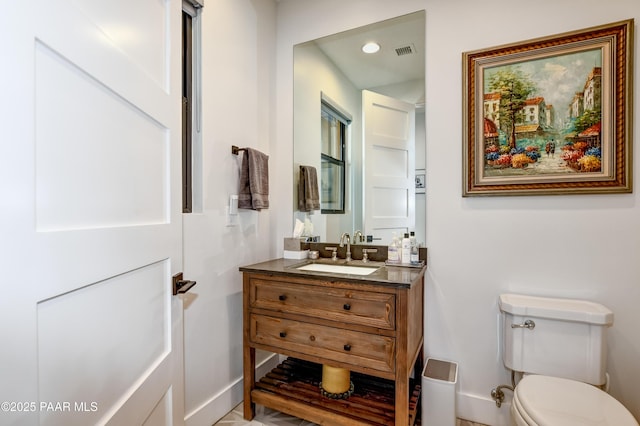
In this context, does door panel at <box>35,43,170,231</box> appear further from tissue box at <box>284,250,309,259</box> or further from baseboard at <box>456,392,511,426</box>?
baseboard at <box>456,392,511,426</box>

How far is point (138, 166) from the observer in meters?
0.84

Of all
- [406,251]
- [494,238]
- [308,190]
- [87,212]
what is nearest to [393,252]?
[406,251]

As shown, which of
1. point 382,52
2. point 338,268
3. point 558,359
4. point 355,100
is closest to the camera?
point 558,359

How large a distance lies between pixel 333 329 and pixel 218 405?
2.91 ft

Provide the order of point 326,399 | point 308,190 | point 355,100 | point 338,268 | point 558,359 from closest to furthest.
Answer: point 558,359 → point 326,399 → point 338,268 → point 355,100 → point 308,190

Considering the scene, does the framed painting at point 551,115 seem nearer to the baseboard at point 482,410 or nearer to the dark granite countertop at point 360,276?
the dark granite countertop at point 360,276

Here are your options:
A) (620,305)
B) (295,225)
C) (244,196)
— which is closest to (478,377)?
(620,305)

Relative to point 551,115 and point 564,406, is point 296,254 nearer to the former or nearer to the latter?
point 564,406

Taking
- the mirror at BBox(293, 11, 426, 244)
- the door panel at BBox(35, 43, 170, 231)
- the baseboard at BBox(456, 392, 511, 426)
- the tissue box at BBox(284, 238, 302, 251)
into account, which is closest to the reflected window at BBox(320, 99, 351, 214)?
the mirror at BBox(293, 11, 426, 244)

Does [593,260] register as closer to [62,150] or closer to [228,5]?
[62,150]

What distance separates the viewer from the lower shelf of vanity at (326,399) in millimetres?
1623

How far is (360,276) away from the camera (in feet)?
5.32

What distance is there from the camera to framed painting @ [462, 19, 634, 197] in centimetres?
156

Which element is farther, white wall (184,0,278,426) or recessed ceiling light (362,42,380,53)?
recessed ceiling light (362,42,380,53)
